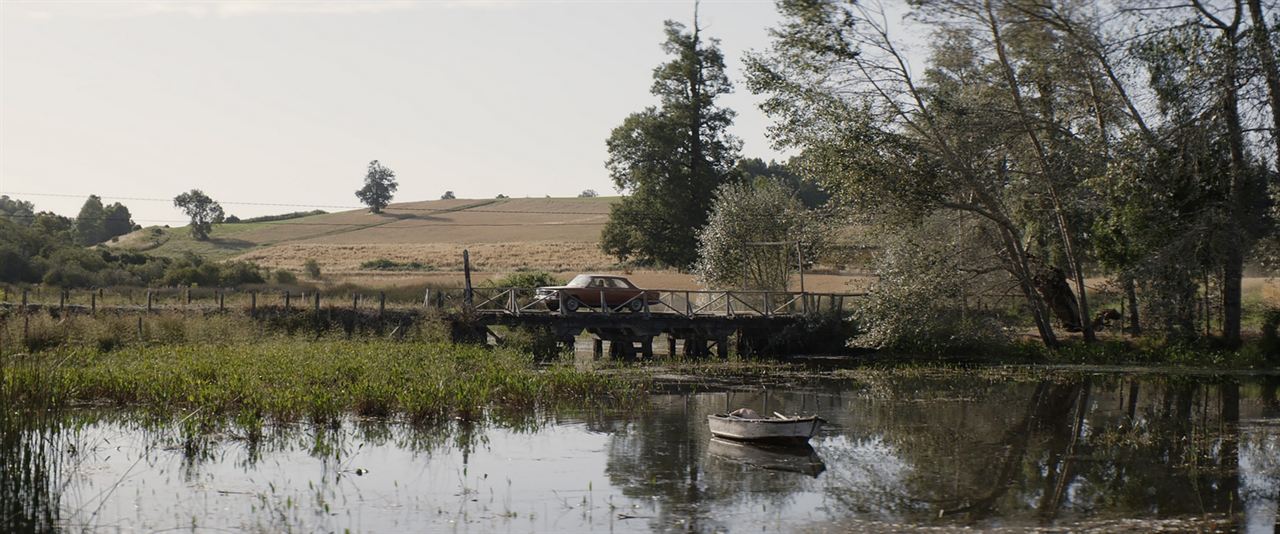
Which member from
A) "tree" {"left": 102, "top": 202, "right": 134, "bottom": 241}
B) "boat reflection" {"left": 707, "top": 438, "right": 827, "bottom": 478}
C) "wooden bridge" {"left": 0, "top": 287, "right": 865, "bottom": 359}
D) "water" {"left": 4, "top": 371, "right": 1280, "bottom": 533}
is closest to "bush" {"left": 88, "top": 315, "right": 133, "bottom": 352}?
"wooden bridge" {"left": 0, "top": 287, "right": 865, "bottom": 359}

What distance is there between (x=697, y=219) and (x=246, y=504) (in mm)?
44044

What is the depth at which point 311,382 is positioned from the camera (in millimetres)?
21984

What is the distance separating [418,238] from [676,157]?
42276 mm

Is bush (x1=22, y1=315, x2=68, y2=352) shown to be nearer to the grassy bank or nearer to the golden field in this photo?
the grassy bank

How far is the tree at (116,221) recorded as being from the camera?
9234cm

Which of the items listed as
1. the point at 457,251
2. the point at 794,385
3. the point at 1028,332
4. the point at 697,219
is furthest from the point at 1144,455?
the point at 457,251

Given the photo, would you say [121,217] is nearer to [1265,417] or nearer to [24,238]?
[24,238]

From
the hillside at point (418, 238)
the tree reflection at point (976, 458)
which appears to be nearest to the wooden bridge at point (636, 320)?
the tree reflection at point (976, 458)

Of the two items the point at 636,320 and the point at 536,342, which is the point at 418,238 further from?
the point at 636,320

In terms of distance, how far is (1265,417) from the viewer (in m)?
22.3

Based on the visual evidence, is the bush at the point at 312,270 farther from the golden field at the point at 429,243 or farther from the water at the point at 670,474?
the water at the point at 670,474

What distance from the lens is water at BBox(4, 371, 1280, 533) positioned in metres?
13.1

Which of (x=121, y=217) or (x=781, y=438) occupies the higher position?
(x=121, y=217)

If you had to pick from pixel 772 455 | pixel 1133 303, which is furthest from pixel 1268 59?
pixel 772 455
